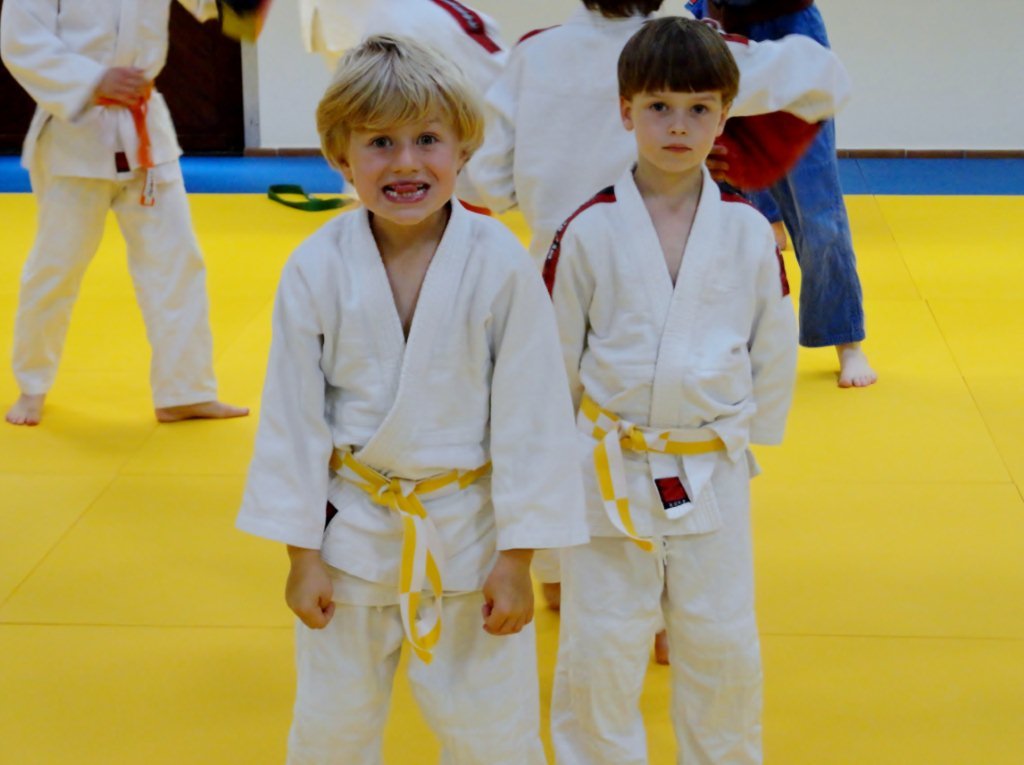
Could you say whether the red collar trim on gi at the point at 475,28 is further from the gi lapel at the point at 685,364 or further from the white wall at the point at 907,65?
the white wall at the point at 907,65

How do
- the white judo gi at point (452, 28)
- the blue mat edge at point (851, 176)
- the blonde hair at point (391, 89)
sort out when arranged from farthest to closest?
1. the blue mat edge at point (851, 176)
2. the white judo gi at point (452, 28)
3. the blonde hair at point (391, 89)

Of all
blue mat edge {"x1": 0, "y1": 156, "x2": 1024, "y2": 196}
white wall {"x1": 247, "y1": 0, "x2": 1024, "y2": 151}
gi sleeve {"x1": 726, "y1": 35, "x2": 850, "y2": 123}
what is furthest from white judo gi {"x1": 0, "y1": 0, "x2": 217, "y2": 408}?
white wall {"x1": 247, "y1": 0, "x2": 1024, "y2": 151}

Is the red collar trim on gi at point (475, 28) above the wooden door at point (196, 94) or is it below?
above

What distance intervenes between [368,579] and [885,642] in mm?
1346

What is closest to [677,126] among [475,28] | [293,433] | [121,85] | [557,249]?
[557,249]

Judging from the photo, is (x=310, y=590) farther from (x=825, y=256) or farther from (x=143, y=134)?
(x=825, y=256)

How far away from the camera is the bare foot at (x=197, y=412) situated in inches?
159

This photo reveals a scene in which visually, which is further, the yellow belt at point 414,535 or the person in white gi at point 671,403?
the person in white gi at point 671,403

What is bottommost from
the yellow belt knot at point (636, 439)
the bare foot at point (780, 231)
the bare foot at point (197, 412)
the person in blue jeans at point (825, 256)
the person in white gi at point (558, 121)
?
the bare foot at point (197, 412)

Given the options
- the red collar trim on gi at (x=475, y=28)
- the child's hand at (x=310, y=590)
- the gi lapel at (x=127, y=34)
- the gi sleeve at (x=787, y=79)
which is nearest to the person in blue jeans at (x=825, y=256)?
the red collar trim on gi at (x=475, y=28)

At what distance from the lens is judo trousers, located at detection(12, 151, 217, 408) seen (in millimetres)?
3889

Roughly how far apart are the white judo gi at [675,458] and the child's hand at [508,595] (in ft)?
1.00

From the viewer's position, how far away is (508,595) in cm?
180

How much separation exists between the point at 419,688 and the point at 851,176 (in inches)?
267
